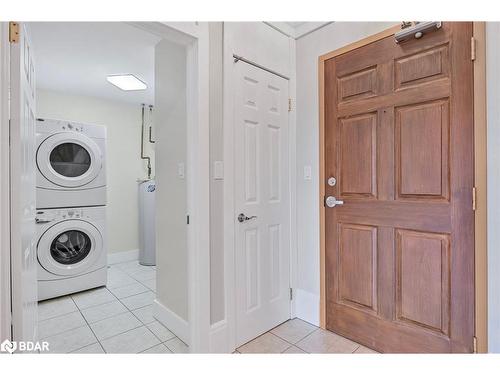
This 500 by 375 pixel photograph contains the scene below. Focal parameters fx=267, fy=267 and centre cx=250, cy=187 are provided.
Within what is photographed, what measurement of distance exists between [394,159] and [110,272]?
Result: 11.2 feet

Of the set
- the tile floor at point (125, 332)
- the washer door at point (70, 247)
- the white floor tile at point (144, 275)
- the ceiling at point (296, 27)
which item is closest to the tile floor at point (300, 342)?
the tile floor at point (125, 332)

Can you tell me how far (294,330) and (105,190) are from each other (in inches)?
95.6

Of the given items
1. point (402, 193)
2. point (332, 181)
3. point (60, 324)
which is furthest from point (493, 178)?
point (60, 324)

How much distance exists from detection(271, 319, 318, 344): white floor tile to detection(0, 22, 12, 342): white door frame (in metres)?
1.54

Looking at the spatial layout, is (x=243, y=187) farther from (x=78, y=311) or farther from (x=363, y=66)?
(x=78, y=311)

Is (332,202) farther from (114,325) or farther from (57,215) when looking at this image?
Result: (57,215)

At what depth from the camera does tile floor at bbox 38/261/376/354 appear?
1.76m

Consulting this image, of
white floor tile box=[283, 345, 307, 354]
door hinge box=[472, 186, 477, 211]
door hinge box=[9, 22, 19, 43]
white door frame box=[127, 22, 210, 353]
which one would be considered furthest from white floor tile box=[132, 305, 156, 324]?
door hinge box=[472, 186, 477, 211]

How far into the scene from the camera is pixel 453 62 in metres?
1.44

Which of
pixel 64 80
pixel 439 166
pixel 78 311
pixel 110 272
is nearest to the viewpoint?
pixel 439 166

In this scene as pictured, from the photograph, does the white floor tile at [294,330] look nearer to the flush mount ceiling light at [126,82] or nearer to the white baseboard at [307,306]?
the white baseboard at [307,306]

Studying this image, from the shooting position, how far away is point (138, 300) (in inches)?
101
